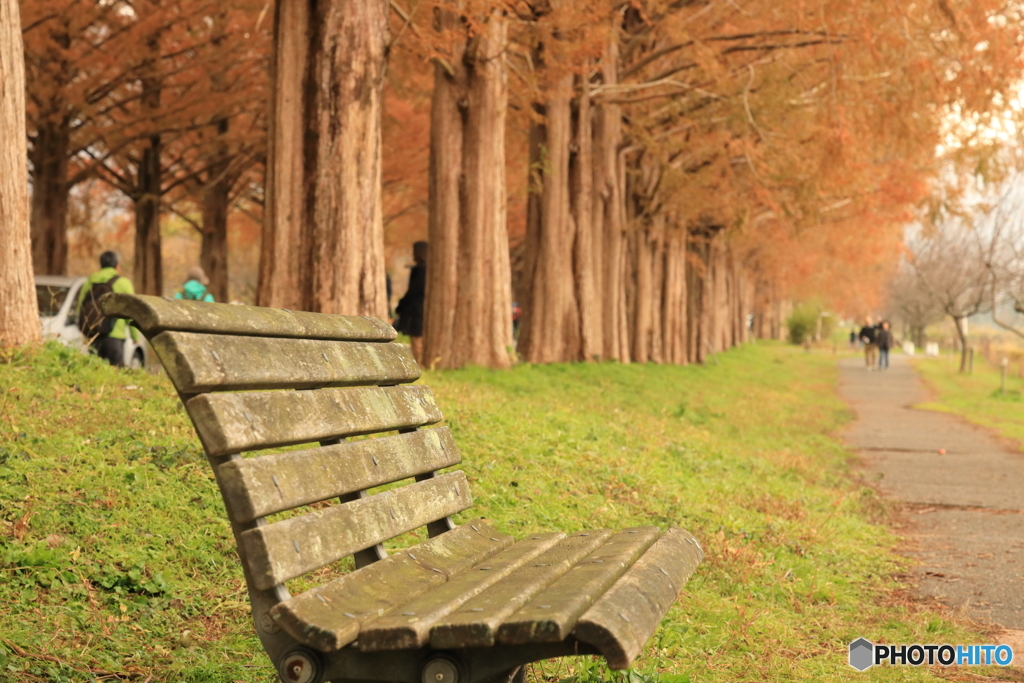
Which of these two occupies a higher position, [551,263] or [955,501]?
[551,263]

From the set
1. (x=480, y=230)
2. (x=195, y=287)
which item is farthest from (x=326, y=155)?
(x=195, y=287)

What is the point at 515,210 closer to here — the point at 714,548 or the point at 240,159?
the point at 240,159

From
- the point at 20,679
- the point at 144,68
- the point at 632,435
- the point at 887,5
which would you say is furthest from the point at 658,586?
the point at 144,68

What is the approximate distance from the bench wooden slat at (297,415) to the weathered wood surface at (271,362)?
4cm

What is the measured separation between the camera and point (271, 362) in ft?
10.2

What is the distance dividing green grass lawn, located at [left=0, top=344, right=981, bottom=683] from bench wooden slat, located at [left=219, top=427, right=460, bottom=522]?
853mm

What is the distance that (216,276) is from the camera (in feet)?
83.4

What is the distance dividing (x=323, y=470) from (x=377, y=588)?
0.34 metres

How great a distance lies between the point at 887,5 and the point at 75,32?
12031 millimetres

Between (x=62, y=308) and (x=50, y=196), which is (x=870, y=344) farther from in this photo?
(x=62, y=308)

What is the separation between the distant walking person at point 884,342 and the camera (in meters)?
37.6

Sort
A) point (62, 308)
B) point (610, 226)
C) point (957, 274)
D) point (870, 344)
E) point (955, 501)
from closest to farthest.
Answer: point (955, 501), point (62, 308), point (610, 226), point (870, 344), point (957, 274)

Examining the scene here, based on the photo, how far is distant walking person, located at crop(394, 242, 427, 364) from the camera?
15.5m

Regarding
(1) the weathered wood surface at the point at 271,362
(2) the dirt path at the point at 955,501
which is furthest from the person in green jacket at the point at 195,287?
(1) the weathered wood surface at the point at 271,362
